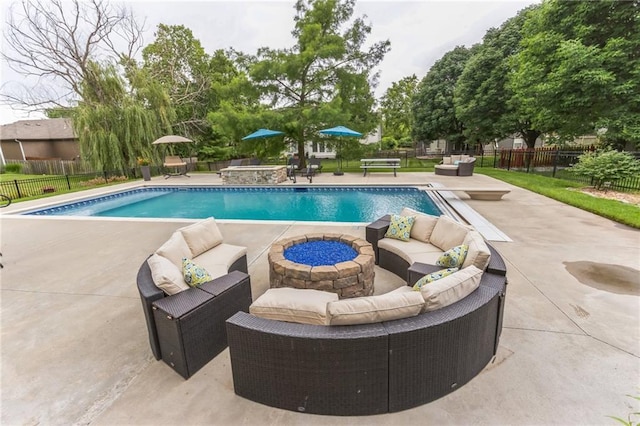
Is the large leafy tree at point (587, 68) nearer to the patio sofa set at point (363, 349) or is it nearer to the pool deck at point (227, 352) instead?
the pool deck at point (227, 352)

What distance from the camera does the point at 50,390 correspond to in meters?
2.20

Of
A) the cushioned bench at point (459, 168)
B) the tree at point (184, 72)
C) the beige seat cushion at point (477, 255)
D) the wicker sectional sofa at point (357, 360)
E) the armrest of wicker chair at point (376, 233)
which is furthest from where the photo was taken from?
the tree at point (184, 72)

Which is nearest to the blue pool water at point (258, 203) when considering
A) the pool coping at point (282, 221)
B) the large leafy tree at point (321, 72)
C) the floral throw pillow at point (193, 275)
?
the pool coping at point (282, 221)

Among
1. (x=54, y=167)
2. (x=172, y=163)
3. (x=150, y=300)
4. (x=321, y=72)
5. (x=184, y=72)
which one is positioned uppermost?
(x=184, y=72)

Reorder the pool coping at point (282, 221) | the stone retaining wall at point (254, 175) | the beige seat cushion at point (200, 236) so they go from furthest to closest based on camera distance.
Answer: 1. the stone retaining wall at point (254, 175)
2. the pool coping at point (282, 221)
3. the beige seat cushion at point (200, 236)

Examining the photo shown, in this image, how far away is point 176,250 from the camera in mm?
3170

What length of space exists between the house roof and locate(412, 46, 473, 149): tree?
93.8 ft

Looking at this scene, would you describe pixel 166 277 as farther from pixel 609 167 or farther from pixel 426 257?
pixel 609 167

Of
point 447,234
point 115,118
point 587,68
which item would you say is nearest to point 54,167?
point 115,118

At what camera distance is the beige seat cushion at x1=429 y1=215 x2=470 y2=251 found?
11.0ft

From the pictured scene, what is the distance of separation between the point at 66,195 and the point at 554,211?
53.3 feet

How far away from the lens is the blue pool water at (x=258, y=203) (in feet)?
28.0

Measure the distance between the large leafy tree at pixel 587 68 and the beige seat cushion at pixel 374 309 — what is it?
41.9 feet

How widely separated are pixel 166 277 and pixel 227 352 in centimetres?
85
